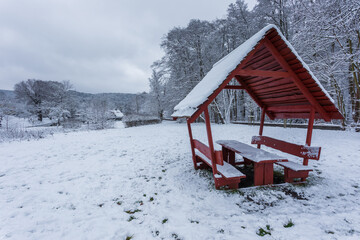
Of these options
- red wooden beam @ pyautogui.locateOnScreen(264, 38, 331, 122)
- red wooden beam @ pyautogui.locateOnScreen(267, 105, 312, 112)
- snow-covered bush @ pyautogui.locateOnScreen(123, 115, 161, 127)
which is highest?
red wooden beam @ pyautogui.locateOnScreen(264, 38, 331, 122)

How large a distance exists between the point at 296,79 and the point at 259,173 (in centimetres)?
251

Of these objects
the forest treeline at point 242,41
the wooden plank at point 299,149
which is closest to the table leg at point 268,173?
the wooden plank at point 299,149

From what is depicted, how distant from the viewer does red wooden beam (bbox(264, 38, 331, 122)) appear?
358cm

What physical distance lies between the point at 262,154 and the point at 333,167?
277 centimetres

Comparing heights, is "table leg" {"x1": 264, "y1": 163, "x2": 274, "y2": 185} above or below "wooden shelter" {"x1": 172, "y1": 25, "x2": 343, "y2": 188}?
below

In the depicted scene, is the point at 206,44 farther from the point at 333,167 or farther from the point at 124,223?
the point at 124,223

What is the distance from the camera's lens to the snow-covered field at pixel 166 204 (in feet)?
8.31

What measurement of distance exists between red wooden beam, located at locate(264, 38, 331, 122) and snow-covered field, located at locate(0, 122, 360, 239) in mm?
1850

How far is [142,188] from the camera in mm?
4035

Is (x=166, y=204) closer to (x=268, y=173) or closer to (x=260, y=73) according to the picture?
(x=268, y=173)

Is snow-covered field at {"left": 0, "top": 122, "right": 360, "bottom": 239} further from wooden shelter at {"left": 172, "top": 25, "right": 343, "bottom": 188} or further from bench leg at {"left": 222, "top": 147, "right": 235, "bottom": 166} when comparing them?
bench leg at {"left": 222, "top": 147, "right": 235, "bottom": 166}

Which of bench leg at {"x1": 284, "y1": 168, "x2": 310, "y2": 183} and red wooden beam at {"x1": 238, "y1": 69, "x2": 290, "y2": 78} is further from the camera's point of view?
bench leg at {"x1": 284, "y1": 168, "x2": 310, "y2": 183}

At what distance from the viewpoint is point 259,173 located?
3.77m

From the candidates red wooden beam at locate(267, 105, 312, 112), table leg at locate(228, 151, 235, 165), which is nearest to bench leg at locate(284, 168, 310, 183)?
table leg at locate(228, 151, 235, 165)
